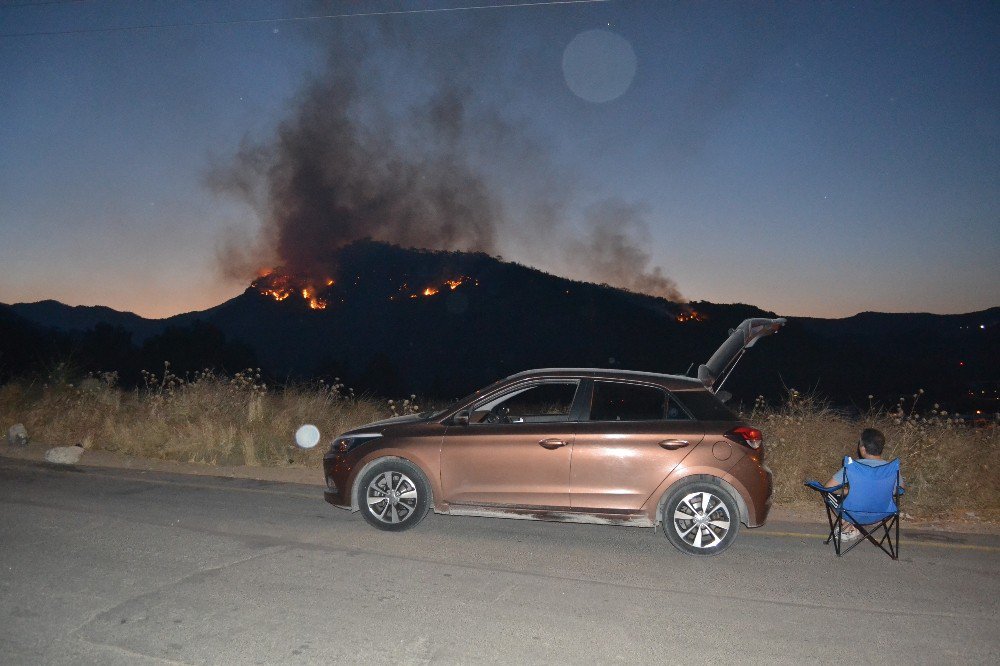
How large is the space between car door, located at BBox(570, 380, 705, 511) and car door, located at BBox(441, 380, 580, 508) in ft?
0.50

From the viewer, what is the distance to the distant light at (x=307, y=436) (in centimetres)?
1216

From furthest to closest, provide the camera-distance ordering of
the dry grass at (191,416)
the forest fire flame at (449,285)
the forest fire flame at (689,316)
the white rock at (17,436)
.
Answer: the forest fire flame at (449,285), the forest fire flame at (689,316), the white rock at (17,436), the dry grass at (191,416)

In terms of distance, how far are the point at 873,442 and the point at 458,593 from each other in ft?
13.0

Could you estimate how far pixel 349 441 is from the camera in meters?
7.56

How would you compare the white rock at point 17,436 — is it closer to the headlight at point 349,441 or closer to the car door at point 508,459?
the headlight at point 349,441

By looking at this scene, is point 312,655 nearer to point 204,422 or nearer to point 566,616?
point 566,616

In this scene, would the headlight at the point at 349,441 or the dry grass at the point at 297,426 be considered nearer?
the headlight at the point at 349,441

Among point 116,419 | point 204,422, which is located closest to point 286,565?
point 204,422

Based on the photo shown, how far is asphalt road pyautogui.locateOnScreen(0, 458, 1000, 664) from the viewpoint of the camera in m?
4.42

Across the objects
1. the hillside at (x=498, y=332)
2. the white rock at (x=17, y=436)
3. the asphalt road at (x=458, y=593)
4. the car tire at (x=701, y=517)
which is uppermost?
the hillside at (x=498, y=332)

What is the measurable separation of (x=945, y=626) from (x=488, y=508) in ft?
12.3

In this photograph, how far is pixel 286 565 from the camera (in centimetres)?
602

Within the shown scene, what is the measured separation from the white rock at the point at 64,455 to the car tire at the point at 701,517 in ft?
31.6

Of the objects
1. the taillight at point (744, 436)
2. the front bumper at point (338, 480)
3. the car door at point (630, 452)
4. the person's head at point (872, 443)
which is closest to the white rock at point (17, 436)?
the front bumper at point (338, 480)
